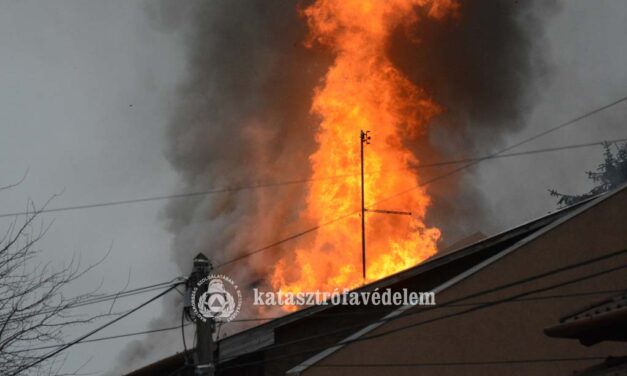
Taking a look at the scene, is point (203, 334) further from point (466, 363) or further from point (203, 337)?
point (466, 363)

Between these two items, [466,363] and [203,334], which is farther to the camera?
[466,363]

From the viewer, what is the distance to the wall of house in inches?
472

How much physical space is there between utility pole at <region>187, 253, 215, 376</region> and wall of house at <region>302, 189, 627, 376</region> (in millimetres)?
1905

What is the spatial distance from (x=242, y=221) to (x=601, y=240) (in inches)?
1107

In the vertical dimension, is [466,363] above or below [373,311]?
below

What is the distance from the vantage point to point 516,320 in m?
12.7

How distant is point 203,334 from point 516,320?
4.96 metres

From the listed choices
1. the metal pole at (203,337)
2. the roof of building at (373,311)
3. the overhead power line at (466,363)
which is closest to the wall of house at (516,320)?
the overhead power line at (466,363)

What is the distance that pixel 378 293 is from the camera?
1520 cm

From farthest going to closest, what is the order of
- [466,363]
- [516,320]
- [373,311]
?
[373,311] < [516,320] < [466,363]

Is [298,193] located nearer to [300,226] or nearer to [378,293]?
[300,226]

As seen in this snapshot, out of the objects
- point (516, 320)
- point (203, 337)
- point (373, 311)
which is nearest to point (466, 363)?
point (516, 320)

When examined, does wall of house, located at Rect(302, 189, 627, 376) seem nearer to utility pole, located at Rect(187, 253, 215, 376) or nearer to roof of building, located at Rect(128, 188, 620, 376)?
roof of building, located at Rect(128, 188, 620, 376)

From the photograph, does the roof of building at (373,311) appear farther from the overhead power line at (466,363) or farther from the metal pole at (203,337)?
the metal pole at (203,337)
